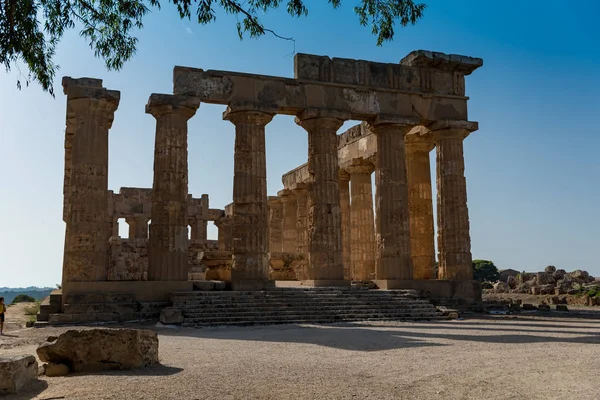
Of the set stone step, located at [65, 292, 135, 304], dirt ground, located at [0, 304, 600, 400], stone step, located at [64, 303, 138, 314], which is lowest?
dirt ground, located at [0, 304, 600, 400]

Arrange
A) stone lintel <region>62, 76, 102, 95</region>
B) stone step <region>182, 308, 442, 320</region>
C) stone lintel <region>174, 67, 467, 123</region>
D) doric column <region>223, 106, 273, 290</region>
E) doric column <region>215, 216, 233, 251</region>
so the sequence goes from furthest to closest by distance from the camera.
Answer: doric column <region>215, 216, 233, 251</region> → stone lintel <region>174, 67, 467, 123</region> → doric column <region>223, 106, 273, 290</region> → stone lintel <region>62, 76, 102, 95</region> → stone step <region>182, 308, 442, 320</region>

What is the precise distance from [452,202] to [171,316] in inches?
463

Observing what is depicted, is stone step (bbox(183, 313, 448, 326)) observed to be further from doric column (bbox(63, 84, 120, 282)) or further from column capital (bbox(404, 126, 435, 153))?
column capital (bbox(404, 126, 435, 153))

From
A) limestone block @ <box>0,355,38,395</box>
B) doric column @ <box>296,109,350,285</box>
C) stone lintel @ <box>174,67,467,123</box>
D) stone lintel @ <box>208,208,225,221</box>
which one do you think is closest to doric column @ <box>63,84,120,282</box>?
stone lintel @ <box>174,67,467,123</box>

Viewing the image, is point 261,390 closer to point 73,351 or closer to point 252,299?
point 73,351

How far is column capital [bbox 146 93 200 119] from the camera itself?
18.6m

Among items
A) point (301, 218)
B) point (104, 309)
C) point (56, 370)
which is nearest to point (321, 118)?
point (104, 309)

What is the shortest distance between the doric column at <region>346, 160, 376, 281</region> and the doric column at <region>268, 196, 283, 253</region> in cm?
754

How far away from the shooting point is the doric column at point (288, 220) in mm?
31734

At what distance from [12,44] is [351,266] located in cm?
1963

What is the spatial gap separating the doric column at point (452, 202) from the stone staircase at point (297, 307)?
3.24m

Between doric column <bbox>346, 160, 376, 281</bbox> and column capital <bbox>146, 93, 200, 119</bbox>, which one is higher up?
column capital <bbox>146, 93, 200, 119</bbox>

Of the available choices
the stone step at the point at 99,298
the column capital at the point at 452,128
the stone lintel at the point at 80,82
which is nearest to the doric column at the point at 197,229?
the column capital at the point at 452,128

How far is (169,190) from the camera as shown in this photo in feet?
60.6
